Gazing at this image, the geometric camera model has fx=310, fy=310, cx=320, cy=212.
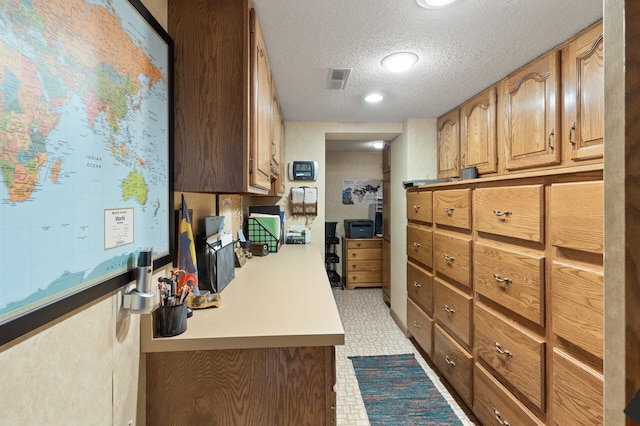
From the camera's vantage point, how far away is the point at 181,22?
120 cm

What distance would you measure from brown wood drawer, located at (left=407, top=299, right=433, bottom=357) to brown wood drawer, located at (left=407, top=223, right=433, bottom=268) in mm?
448

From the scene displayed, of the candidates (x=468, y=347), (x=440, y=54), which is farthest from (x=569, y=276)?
(x=440, y=54)

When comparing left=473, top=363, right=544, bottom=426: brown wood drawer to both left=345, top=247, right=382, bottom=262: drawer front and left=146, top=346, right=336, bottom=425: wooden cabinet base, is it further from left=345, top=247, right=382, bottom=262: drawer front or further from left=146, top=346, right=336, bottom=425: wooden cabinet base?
left=345, top=247, right=382, bottom=262: drawer front

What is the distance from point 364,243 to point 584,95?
351cm

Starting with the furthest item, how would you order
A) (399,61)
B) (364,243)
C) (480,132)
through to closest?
(364,243)
(480,132)
(399,61)

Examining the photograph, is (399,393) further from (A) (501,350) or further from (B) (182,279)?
(B) (182,279)

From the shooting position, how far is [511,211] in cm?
157

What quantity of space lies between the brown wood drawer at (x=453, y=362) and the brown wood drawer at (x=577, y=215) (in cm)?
105

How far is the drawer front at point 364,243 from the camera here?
15.9 ft

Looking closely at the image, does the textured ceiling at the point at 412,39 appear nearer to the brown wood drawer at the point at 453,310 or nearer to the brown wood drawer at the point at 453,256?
the brown wood drawer at the point at 453,256

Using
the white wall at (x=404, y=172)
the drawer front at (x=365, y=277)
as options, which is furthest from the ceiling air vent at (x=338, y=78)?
the drawer front at (x=365, y=277)

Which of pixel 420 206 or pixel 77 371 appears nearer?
pixel 77 371

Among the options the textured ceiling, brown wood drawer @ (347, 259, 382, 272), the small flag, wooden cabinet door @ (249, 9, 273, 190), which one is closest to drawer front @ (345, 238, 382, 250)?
brown wood drawer @ (347, 259, 382, 272)

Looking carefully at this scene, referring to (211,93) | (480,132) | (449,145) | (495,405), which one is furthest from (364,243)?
(211,93)
